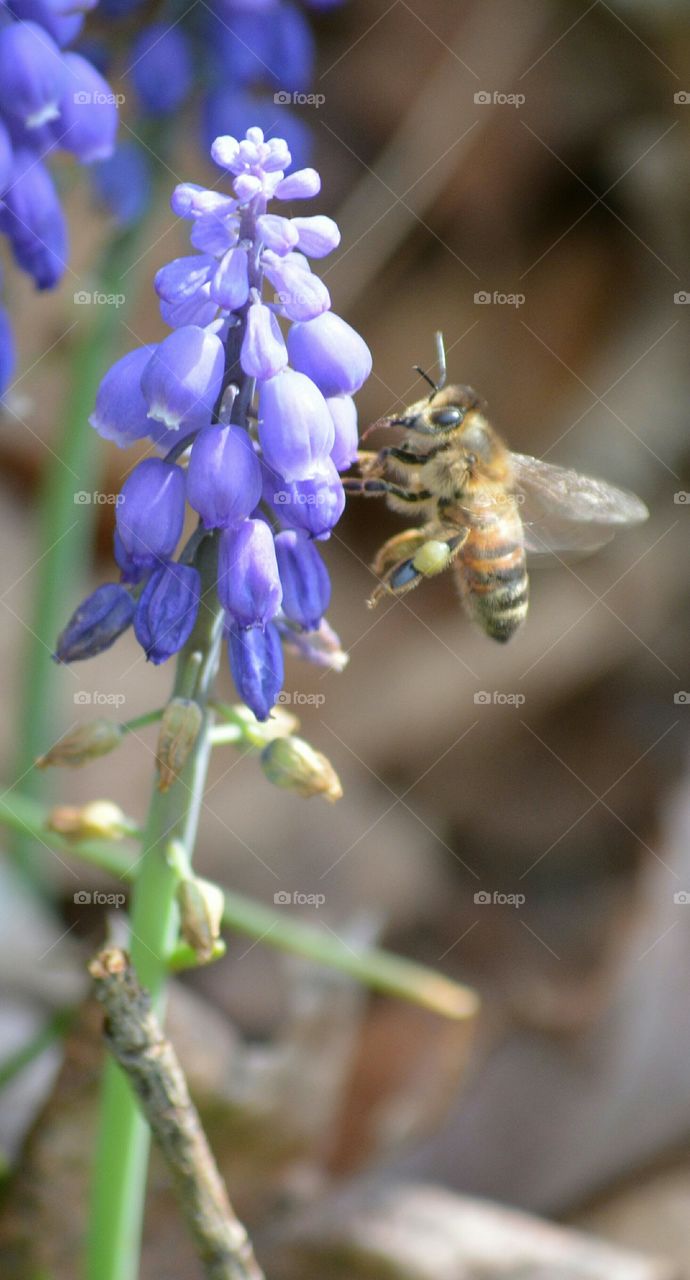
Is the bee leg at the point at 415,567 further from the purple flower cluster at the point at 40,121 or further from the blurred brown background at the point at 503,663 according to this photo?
the blurred brown background at the point at 503,663

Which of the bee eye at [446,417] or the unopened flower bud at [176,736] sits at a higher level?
the bee eye at [446,417]

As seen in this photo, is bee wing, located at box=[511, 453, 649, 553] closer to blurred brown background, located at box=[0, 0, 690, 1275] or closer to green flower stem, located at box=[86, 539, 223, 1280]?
green flower stem, located at box=[86, 539, 223, 1280]

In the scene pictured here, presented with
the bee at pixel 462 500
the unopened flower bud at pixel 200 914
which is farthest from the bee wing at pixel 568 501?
the unopened flower bud at pixel 200 914

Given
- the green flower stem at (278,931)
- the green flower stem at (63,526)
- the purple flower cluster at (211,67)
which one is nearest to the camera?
the green flower stem at (278,931)

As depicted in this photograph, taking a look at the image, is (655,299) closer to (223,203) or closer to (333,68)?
(333,68)

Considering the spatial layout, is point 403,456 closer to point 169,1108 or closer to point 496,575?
point 496,575

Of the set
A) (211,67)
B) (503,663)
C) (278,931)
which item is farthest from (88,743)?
(503,663)
